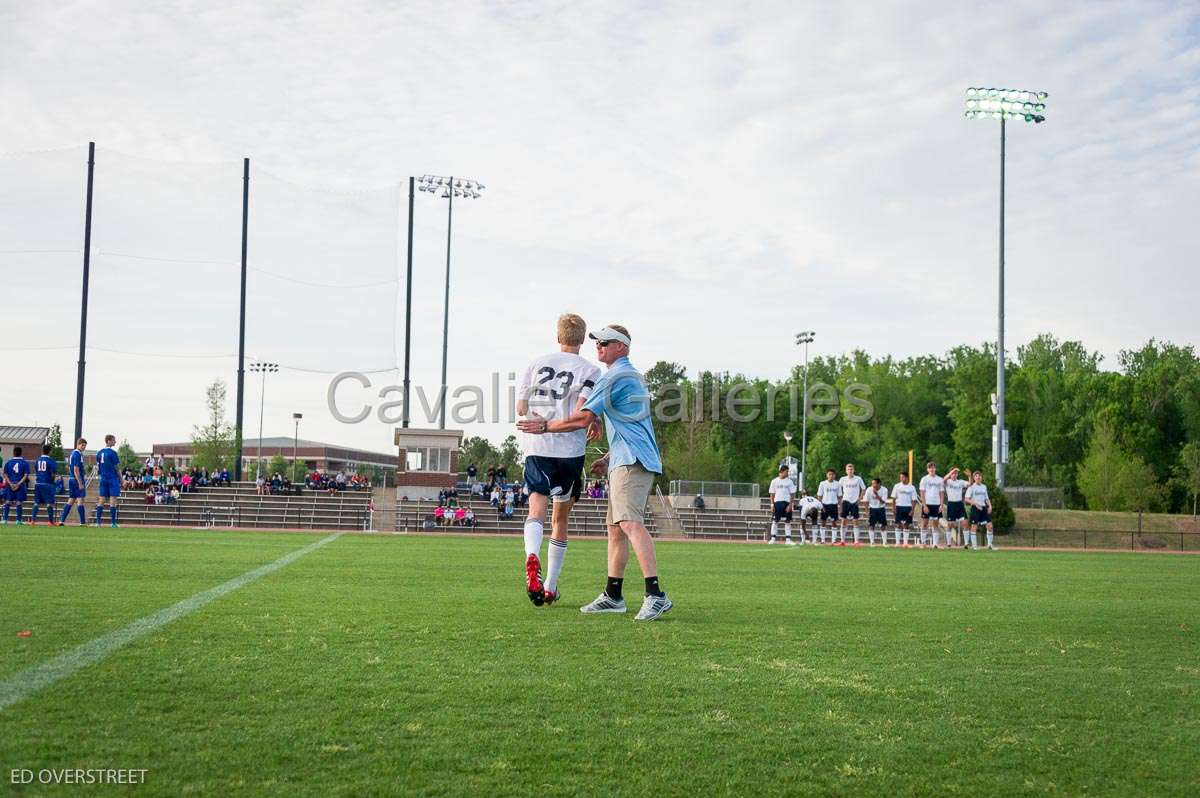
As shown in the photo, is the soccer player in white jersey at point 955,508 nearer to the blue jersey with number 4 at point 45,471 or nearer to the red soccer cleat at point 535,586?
the red soccer cleat at point 535,586

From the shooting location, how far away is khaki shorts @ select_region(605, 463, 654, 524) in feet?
21.6

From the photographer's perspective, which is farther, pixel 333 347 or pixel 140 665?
pixel 333 347

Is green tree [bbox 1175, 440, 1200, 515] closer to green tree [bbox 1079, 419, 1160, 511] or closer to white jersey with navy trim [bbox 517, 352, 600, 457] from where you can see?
green tree [bbox 1079, 419, 1160, 511]

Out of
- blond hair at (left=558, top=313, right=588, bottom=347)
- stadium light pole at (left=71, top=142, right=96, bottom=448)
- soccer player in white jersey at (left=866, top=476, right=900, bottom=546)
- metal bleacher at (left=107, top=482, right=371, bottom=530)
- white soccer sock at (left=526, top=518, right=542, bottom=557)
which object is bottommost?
metal bleacher at (left=107, top=482, right=371, bottom=530)

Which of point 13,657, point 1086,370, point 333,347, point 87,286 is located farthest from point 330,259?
point 1086,370

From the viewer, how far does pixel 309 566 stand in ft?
35.3

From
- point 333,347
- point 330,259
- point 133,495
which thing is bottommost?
point 133,495

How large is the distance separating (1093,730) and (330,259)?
144ft

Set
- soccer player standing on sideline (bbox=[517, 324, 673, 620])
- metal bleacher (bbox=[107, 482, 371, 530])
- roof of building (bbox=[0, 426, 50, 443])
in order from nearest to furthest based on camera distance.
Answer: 1. soccer player standing on sideline (bbox=[517, 324, 673, 620])
2. metal bleacher (bbox=[107, 482, 371, 530])
3. roof of building (bbox=[0, 426, 50, 443])

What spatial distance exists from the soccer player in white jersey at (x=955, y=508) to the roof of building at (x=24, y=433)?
38103 mm

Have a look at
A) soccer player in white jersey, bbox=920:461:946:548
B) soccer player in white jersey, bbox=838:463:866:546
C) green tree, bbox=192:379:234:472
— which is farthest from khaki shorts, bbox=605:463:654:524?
green tree, bbox=192:379:234:472

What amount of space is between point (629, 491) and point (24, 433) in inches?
1860

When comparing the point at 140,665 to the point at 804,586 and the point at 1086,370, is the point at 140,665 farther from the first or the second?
the point at 1086,370

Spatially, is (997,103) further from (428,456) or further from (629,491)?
(629,491)
